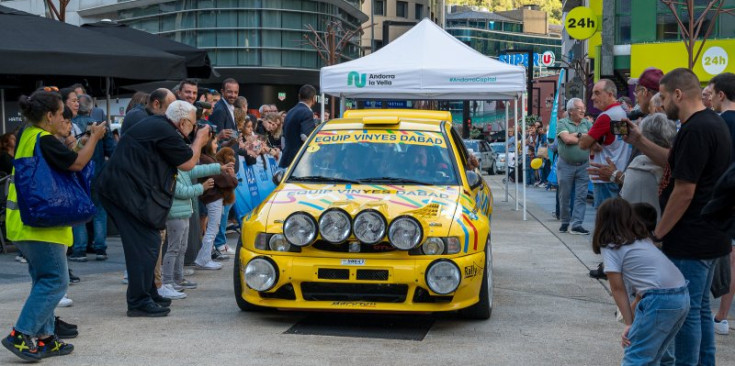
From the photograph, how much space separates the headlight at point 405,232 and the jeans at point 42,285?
227 cm

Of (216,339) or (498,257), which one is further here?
(498,257)

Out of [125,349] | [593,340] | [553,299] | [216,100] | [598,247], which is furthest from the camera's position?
[216,100]

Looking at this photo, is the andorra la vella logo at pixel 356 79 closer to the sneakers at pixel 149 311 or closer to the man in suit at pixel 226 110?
the man in suit at pixel 226 110

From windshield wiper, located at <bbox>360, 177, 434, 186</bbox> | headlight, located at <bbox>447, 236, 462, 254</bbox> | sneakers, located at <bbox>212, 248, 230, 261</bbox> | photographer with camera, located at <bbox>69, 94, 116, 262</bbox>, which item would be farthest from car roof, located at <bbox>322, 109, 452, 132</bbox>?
Result: photographer with camera, located at <bbox>69, 94, 116, 262</bbox>

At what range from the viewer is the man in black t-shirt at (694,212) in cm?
523

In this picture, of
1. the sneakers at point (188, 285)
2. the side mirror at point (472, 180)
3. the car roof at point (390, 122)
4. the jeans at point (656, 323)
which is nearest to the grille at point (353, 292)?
the side mirror at point (472, 180)

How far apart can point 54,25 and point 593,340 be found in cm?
756

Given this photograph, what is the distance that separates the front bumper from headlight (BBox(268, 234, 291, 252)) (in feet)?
0.23

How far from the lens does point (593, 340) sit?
716 centimetres

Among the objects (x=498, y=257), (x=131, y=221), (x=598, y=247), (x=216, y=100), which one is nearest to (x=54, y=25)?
(x=216, y=100)

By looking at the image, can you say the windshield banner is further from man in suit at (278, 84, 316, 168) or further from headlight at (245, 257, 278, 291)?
man in suit at (278, 84, 316, 168)

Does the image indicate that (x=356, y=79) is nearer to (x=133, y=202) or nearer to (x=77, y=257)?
(x=77, y=257)

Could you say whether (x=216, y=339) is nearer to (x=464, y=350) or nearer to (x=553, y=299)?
(x=464, y=350)

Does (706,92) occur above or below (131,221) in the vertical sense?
above
